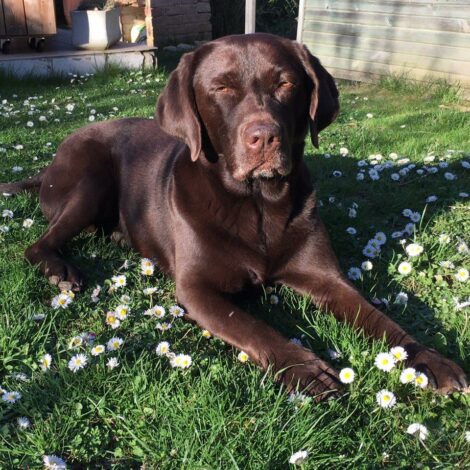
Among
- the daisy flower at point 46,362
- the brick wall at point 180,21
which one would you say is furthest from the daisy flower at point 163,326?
the brick wall at point 180,21

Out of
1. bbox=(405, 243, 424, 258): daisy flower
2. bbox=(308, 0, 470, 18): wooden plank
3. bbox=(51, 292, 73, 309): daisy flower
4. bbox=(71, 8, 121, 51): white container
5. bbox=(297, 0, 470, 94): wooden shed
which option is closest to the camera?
bbox=(51, 292, 73, 309): daisy flower

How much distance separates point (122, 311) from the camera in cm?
248

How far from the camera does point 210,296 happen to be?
252 centimetres

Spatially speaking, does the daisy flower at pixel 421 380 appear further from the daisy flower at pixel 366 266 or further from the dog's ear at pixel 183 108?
the dog's ear at pixel 183 108

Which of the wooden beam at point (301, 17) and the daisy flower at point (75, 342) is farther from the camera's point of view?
the wooden beam at point (301, 17)

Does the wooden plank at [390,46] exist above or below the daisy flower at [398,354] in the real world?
below

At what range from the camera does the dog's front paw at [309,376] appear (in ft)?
6.42

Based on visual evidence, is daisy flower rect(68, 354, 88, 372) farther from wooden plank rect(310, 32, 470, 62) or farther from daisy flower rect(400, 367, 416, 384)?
wooden plank rect(310, 32, 470, 62)

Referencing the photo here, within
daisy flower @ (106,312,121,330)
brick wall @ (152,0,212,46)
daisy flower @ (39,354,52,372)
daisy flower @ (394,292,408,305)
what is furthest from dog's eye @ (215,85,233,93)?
brick wall @ (152,0,212,46)

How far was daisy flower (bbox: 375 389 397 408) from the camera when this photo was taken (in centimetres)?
186

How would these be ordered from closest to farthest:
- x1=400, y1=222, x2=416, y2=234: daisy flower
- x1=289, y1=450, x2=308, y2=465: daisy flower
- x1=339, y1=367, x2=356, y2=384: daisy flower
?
x1=289, y1=450, x2=308, y2=465: daisy flower → x1=339, y1=367, x2=356, y2=384: daisy flower → x1=400, y1=222, x2=416, y2=234: daisy flower

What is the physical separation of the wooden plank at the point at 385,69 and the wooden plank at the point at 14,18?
15.5 ft

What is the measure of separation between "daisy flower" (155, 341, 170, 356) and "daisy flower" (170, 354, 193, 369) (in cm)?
8

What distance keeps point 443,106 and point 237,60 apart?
5232 millimetres
